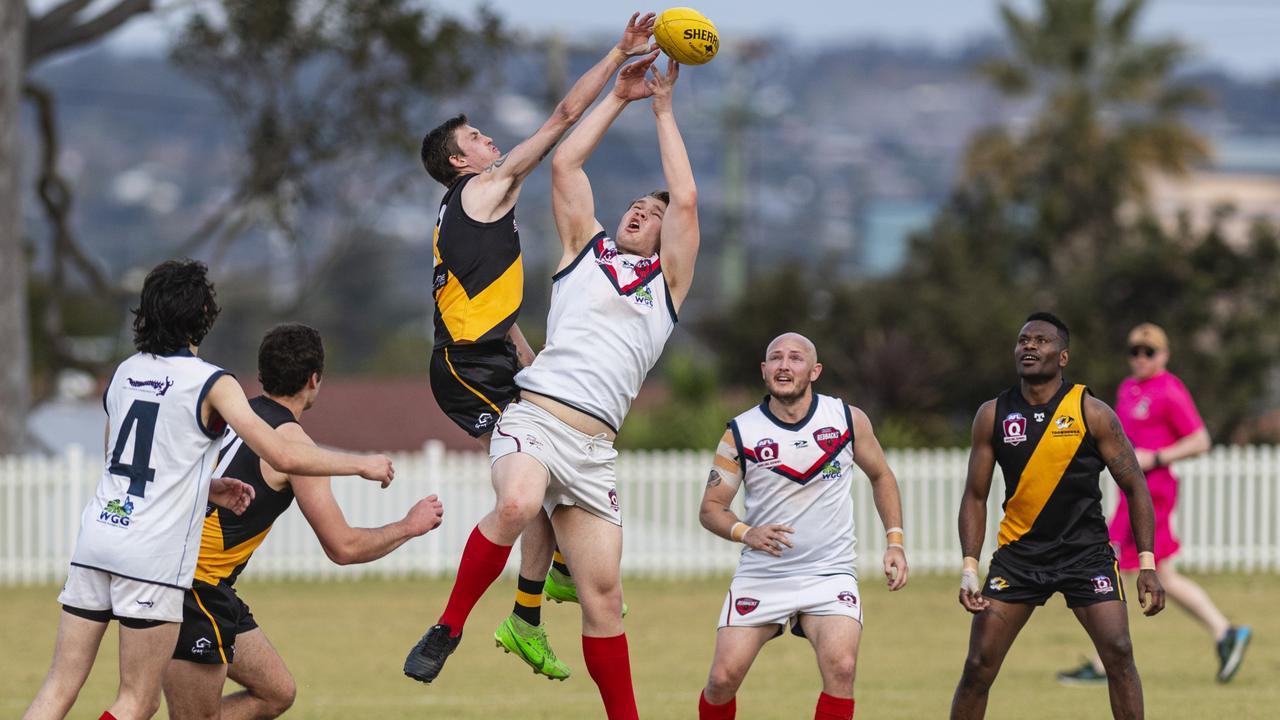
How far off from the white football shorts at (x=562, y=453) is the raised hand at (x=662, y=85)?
1483 millimetres

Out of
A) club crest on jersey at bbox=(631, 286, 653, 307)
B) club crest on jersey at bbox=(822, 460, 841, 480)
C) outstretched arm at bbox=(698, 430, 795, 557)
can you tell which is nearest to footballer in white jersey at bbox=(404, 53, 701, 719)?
club crest on jersey at bbox=(631, 286, 653, 307)

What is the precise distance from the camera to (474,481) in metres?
19.9

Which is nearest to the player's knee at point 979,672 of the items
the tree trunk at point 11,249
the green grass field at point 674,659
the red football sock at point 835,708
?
the red football sock at point 835,708

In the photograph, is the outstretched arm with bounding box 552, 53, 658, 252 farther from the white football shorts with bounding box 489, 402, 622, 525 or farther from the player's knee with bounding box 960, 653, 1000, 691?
the player's knee with bounding box 960, 653, 1000, 691

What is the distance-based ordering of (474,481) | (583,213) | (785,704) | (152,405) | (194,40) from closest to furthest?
1. (152,405)
2. (583,213)
3. (785,704)
4. (474,481)
5. (194,40)

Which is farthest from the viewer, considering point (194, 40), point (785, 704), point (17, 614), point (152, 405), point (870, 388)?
point (194, 40)

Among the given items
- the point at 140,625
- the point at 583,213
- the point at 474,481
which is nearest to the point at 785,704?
the point at 583,213

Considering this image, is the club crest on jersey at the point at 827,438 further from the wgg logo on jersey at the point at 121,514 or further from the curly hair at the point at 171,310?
the wgg logo on jersey at the point at 121,514

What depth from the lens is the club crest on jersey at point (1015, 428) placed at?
27.5 feet

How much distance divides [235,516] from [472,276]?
151 centimetres

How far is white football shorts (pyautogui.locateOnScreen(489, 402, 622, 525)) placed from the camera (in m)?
7.74

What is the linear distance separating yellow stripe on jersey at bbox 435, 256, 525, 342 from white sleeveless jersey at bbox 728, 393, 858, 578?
4.37ft

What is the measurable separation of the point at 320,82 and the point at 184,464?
79.8ft

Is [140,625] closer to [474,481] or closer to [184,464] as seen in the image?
[184,464]
